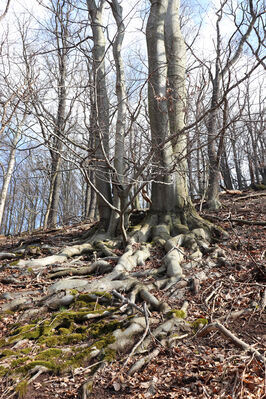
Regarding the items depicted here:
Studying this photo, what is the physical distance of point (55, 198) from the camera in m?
13.5

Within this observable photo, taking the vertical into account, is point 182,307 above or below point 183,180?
below

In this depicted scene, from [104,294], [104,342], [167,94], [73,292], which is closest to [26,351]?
[104,342]

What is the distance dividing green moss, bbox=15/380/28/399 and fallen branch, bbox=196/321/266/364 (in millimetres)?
1880

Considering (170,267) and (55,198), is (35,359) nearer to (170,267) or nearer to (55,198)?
(170,267)

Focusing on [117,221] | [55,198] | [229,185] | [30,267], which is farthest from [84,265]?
[229,185]

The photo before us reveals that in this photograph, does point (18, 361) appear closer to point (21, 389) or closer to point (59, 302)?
point (21, 389)

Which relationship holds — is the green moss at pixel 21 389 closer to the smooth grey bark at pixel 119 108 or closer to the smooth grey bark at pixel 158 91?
the smooth grey bark at pixel 119 108

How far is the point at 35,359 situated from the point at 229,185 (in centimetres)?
2231

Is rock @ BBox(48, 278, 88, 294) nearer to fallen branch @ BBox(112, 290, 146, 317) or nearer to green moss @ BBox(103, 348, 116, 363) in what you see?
fallen branch @ BBox(112, 290, 146, 317)

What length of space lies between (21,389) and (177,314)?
1974 mm

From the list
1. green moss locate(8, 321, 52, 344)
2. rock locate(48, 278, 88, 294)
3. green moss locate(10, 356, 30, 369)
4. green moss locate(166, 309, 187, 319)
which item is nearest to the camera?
green moss locate(10, 356, 30, 369)

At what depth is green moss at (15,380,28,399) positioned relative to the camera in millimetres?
2531

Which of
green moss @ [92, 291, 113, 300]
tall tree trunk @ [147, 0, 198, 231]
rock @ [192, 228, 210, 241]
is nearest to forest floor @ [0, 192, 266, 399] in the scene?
green moss @ [92, 291, 113, 300]

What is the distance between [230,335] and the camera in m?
2.85
